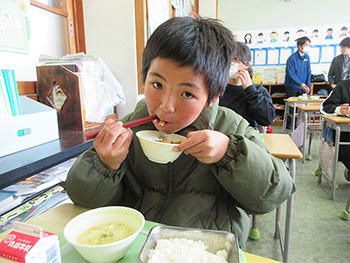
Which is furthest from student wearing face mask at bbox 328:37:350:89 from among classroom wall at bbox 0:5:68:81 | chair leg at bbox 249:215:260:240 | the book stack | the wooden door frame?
the book stack

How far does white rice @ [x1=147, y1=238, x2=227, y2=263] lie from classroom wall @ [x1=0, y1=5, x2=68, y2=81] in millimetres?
1541

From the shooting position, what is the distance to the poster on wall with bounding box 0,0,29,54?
1.42 m

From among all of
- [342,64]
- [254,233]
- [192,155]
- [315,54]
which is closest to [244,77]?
[254,233]

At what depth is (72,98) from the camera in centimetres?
146

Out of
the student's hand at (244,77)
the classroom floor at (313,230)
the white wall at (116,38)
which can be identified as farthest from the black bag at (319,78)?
the white wall at (116,38)

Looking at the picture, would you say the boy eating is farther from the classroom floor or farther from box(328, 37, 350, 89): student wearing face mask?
box(328, 37, 350, 89): student wearing face mask

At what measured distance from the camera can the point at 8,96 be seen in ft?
3.51

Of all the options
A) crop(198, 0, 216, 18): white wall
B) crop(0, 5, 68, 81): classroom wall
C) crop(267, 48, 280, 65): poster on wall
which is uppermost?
crop(198, 0, 216, 18): white wall

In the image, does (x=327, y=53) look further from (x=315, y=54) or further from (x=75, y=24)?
(x=75, y=24)

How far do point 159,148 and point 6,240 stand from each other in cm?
35

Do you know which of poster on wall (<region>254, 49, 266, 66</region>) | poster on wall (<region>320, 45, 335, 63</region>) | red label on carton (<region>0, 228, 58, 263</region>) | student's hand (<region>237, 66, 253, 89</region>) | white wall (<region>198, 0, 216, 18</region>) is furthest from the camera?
poster on wall (<region>254, 49, 266, 66</region>)

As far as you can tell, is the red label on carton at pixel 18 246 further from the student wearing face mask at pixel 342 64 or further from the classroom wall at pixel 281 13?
the classroom wall at pixel 281 13

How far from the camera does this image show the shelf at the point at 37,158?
2.81ft

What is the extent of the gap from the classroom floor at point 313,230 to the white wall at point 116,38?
1.56 m
